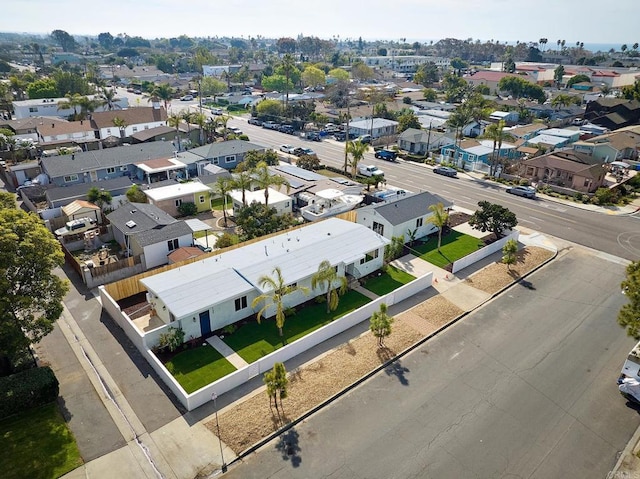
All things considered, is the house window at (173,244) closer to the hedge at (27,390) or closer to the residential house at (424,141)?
the hedge at (27,390)

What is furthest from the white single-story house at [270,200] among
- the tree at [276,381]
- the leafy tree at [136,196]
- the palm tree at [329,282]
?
the tree at [276,381]

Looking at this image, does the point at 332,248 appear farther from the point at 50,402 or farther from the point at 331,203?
the point at 50,402

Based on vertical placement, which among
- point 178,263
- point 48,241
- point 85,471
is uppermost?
point 48,241

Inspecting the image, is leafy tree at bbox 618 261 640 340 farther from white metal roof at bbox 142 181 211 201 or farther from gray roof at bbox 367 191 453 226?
white metal roof at bbox 142 181 211 201

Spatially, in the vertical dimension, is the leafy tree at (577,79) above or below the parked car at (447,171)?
above

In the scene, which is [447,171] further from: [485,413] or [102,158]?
[102,158]

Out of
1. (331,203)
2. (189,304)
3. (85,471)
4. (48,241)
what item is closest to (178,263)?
(189,304)

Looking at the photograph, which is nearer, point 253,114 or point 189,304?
point 189,304
